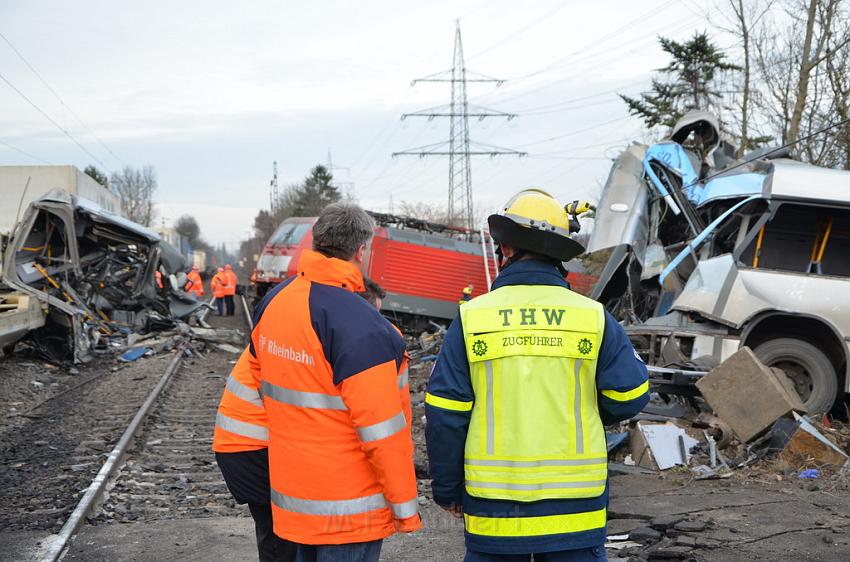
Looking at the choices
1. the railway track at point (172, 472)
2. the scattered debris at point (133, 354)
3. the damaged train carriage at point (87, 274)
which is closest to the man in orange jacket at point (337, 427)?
the railway track at point (172, 472)

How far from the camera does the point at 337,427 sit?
111 inches

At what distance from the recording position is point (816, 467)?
6754mm

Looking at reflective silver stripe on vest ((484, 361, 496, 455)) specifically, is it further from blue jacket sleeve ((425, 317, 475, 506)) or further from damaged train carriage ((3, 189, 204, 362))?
damaged train carriage ((3, 189, 204, 362))

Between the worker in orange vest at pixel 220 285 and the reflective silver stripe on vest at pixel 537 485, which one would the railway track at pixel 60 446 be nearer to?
the reflective silver stripe on vest at pixel 537 485

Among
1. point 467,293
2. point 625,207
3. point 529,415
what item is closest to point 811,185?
point 625,207

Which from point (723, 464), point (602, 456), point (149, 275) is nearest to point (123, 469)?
point (723, 464)

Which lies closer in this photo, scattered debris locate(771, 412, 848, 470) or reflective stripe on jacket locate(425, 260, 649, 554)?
reflective stripe on jacket locate(425, 260, 649, 554)

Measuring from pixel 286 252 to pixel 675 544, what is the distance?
53.6 ft

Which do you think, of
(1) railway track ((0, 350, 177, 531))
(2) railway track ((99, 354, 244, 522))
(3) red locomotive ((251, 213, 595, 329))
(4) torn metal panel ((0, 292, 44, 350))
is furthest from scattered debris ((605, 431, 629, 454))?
(3) red locomotive ((251, 213, 595, 329))

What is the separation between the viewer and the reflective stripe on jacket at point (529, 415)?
104 inches

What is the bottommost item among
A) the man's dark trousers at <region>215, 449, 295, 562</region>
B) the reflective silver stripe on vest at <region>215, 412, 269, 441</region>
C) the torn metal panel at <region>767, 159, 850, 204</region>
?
the man's dark trousers at <region>215, 449, 295, 562</region>

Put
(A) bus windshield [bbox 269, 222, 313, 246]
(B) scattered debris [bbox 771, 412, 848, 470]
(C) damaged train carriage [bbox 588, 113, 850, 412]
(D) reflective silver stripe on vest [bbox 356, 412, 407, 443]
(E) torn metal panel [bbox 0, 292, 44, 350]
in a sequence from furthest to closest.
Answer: (A) bus windshield [bbox 269, 222, 313, 246] < (E) torn metal panel [bbox 0, 292, 44, 350] < (C) damaged train carriage [bbox 588, 113, 850, 412] < (B) scattered debris [bbox 771, 412, 848, 470] < (D) reflective silver stripe on vest [bbox 356, 412, 407, 443]

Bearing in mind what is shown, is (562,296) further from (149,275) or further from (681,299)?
(149,275)

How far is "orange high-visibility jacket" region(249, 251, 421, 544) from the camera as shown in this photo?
2.77 meters
